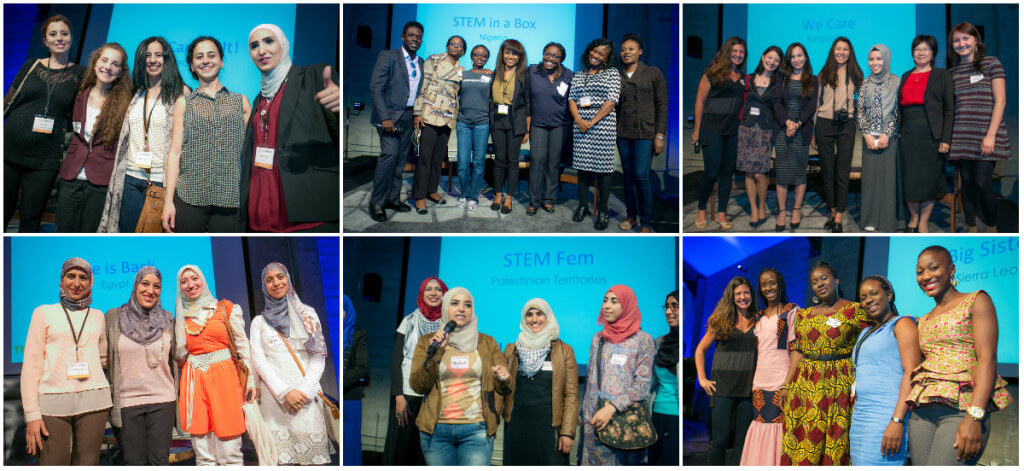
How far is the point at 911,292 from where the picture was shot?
4059mm

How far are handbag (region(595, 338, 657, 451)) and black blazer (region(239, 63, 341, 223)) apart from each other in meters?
1.84

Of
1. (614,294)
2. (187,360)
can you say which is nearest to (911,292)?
(614,294)

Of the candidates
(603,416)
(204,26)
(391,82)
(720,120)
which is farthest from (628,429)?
(204,26)

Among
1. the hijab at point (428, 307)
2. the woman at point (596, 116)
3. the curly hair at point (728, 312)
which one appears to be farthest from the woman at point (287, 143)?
the curly hair at point (728, 312)

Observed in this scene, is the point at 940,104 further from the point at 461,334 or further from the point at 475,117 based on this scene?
the point at 461,334

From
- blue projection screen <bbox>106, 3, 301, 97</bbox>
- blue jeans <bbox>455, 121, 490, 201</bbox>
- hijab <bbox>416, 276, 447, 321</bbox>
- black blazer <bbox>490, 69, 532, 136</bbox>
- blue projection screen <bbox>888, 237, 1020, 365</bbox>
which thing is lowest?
hijab <bbox>416, 276, 447, 321</bbox>

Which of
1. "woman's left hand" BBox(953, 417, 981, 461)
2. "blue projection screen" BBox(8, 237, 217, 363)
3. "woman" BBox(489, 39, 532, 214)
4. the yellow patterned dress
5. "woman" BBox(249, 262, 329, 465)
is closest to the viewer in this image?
"woman's left hand" BBox(953, 417, 981, 461)

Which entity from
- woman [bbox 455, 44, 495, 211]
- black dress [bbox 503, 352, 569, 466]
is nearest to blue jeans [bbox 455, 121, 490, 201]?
woman [bbox 455, 44, 495, 211]

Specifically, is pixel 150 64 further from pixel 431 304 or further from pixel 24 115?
pixel 431 304

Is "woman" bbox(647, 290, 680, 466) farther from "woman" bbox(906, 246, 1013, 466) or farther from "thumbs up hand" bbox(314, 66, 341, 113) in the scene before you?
"thumbs up hand" bbox(314, 66, 341, 113)

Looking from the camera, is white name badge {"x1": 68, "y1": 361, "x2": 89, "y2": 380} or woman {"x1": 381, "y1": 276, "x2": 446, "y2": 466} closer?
white name badge {"x1": 68, "y1": 361, "x2": 89, "y2": 380}

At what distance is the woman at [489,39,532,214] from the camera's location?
4316 mm

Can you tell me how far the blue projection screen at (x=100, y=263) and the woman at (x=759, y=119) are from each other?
9.73ft

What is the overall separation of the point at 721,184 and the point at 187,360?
3006mm
